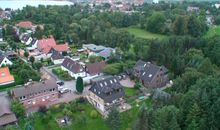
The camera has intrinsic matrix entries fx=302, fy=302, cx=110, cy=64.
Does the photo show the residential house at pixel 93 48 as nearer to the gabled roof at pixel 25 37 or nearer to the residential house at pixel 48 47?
the residential house at pixel 48 47

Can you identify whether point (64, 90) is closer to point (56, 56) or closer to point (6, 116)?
point (6, 116)

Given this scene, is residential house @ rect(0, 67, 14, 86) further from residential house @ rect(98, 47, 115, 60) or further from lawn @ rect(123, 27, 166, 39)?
lawn @ rect(123, 27, 166, 39)

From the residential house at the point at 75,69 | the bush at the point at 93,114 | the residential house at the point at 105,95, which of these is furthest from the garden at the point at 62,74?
the bush at the point at 93,114

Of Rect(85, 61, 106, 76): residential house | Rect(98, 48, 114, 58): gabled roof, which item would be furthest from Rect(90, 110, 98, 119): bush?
Rect(98, 48, 114, 58): gabled roof

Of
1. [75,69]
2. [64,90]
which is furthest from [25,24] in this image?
[64,90]

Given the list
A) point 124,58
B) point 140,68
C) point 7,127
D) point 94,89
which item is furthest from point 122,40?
point 7,127

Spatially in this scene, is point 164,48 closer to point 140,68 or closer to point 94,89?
point 140,68
